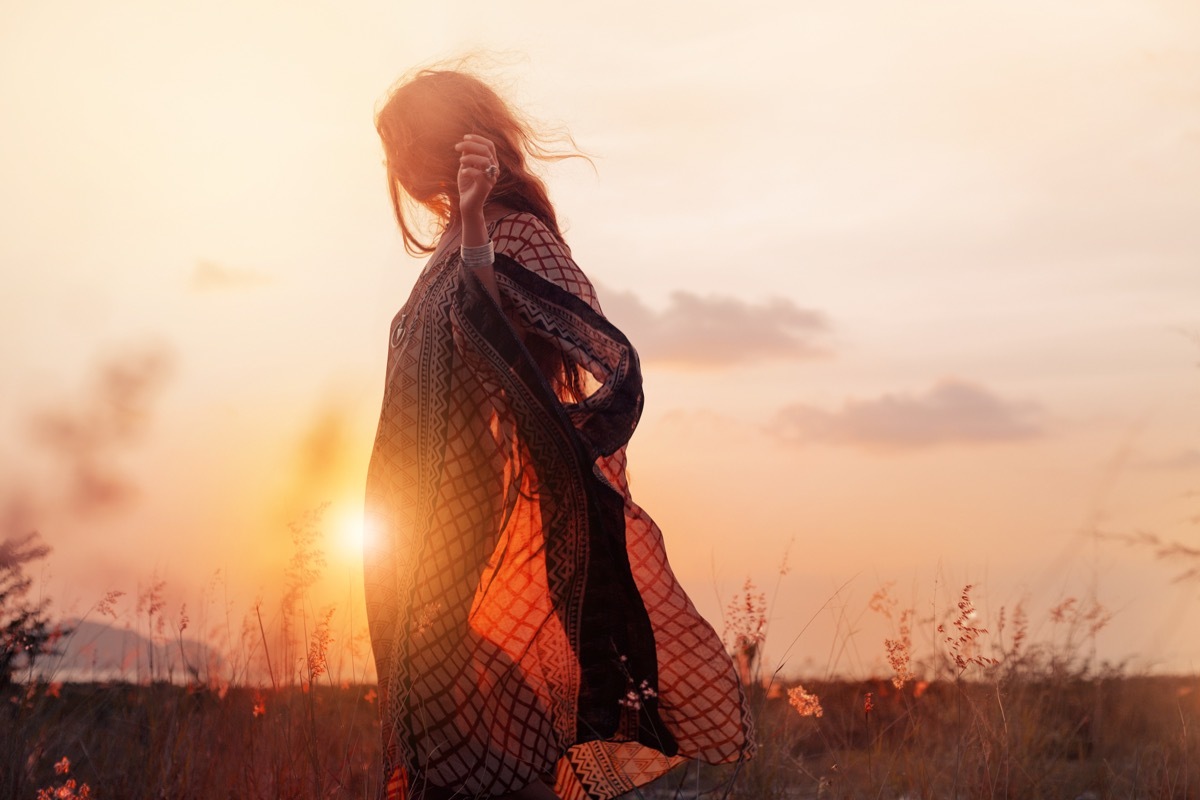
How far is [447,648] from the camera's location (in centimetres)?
334

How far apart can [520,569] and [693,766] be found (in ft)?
9.04

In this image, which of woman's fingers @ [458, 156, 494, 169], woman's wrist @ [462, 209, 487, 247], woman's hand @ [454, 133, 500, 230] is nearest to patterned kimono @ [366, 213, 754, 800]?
woman's wrist @ [462, 209, 487, 247]

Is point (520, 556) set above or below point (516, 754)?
above

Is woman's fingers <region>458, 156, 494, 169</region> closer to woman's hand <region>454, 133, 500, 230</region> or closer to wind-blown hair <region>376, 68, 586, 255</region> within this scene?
woman's hand <region>454, 133, 500, 230</region>

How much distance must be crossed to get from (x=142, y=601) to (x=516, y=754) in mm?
2146

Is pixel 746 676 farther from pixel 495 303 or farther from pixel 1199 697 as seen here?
pixel 1199 697

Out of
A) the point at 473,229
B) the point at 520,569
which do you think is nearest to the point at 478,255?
the point at 473,229

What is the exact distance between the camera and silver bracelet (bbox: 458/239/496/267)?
11.3 feet

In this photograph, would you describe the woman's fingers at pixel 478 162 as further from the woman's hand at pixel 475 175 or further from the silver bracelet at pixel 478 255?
the silver bracelet at pixel 478 255

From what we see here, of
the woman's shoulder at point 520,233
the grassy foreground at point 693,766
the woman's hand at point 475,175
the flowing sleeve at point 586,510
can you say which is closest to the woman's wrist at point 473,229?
the woman's hand at point 475,175

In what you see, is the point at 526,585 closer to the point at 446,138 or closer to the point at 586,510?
the point at 586,510

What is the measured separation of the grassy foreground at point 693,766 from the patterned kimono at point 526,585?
296 mm

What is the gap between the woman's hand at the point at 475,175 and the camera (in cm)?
330

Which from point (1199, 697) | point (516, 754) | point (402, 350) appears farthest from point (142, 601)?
Answer: point (1199, 697)
